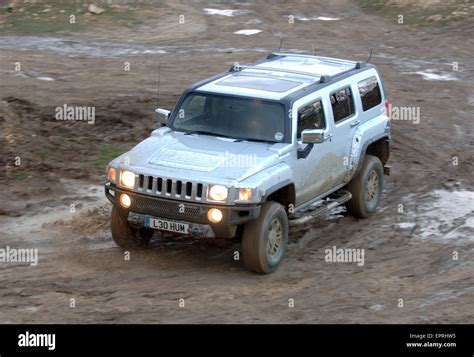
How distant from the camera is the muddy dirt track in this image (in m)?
9.96

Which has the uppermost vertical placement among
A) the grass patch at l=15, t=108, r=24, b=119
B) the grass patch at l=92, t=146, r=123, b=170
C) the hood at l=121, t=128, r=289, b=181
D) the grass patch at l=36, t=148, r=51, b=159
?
the hood at l=121, t=128, r=289, b=181

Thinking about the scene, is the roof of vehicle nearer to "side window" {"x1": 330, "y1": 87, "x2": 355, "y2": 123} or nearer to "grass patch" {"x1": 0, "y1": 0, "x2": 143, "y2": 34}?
"side window" {"x1": 330, "y1": 87, "x2": 355, "y2": 123}

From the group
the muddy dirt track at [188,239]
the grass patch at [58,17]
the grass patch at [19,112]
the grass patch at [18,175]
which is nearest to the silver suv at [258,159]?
the muddy dirt track at [188,239]

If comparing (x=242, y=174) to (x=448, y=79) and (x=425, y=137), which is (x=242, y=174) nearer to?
(x=425, y=137)

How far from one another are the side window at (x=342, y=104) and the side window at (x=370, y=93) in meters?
0.33

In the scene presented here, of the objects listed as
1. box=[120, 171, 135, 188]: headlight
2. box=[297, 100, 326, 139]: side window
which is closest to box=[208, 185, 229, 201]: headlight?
box=[120, 171, 135, 188]: headlight

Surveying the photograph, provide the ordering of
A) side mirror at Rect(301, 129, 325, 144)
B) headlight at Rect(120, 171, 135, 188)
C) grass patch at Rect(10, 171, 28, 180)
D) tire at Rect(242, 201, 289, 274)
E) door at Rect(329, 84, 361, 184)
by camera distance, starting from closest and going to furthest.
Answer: tire at Rect(242, 201, 289, 274)
headlight at Rect(120, 171, 135, 188)
side mirror at Rect(301, 129, 325, 144)
door at Rect(329, 84, 361, 184)
grass patch at Rect(10, 171, 28, 180)

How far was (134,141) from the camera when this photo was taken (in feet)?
52.1

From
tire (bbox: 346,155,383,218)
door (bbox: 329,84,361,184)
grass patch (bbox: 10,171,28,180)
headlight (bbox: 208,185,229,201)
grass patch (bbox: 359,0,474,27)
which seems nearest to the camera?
headlight (bbox: 208,185,229,201)

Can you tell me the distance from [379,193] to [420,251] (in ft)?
5.40

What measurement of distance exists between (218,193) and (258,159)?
2.41 ft

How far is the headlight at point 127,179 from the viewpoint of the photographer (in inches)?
414

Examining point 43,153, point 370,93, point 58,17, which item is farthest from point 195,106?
point 58,17

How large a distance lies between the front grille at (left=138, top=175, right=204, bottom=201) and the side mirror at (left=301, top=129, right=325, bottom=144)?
152 cm
